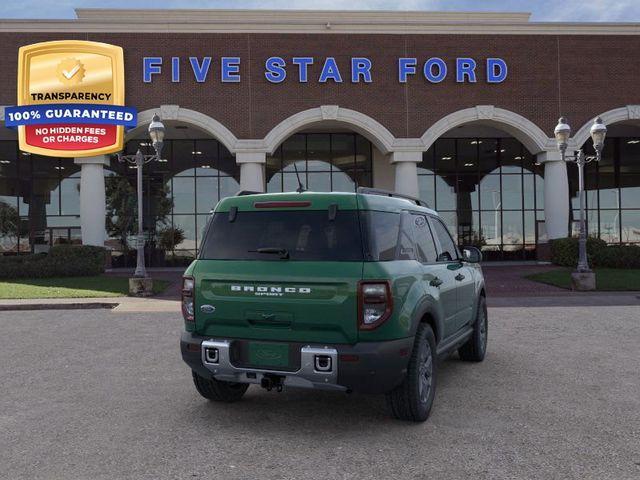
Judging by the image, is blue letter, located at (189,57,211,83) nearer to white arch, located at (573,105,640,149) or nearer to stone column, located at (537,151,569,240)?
stone column, located at (537,151,569,240)

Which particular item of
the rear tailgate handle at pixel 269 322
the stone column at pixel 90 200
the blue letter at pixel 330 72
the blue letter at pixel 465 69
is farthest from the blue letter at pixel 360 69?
the rear tailgate handle at pixel 269 322

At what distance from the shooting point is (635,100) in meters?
24.6

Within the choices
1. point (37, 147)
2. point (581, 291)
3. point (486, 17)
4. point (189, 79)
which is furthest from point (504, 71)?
point (37, 147)

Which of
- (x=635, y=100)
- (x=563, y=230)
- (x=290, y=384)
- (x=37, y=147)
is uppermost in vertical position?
(x=635, y=100)

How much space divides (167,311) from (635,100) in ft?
73.9

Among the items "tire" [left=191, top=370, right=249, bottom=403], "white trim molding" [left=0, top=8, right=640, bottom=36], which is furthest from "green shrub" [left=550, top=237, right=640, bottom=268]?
"tire" [left=191, top=370, right=249, bottom=403]

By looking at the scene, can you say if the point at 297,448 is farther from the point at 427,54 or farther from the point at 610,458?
the point at 427,54

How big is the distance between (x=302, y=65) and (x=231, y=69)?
3058 millimetres

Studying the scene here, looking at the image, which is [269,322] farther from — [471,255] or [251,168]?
[251,168]

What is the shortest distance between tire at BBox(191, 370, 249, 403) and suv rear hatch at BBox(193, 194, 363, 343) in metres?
0.72

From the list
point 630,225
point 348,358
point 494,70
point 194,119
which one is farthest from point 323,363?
point 630,225

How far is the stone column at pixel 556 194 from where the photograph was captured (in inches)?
955

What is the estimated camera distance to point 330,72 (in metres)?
23.8

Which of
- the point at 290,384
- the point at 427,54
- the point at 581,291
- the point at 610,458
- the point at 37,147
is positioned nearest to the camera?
the point at 610,458
